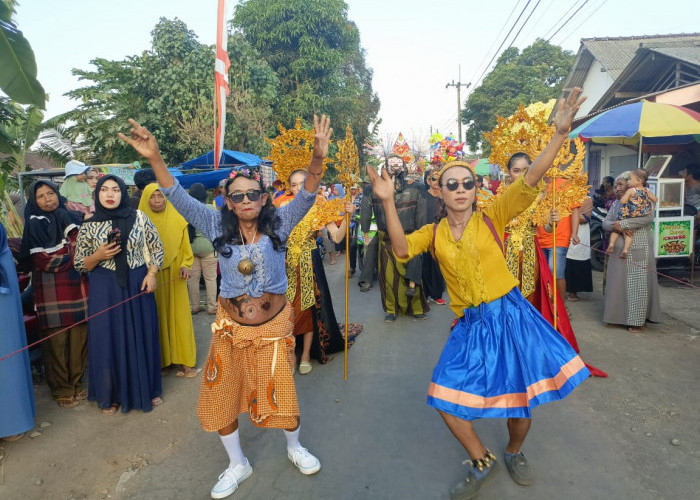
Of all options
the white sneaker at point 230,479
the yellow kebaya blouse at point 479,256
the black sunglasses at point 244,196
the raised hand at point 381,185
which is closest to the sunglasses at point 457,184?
the yellow kebaya blouse at point 479,256

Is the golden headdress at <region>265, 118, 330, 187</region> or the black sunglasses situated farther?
the golden headdress at <region>265, 118, 330, 187</region>

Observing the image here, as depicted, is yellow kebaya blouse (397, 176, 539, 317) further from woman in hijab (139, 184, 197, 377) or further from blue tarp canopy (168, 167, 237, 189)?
blue tarp canopy (168, 167, 237, 189)

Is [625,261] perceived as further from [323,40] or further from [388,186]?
[323,40]

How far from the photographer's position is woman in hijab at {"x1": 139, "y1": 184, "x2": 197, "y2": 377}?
4629 millimetres

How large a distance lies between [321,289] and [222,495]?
7.81 feet

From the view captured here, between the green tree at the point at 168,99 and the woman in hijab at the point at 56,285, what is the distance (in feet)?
33.1

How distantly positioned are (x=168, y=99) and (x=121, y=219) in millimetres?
11643

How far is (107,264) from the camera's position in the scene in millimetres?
3869

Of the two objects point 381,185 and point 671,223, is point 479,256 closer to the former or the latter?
point 381,185

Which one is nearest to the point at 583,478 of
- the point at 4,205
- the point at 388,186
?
the point at 388,186

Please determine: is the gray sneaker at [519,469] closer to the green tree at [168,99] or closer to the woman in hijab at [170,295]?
the woman in hijab at [170,295]

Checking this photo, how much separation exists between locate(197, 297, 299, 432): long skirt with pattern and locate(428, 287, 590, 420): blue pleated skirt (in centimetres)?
91

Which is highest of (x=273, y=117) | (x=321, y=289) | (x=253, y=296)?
(x=273, y=117)

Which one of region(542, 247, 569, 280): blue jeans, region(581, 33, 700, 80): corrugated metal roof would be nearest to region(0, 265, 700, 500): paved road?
region(542, 247, 569, 280): blue jeans
